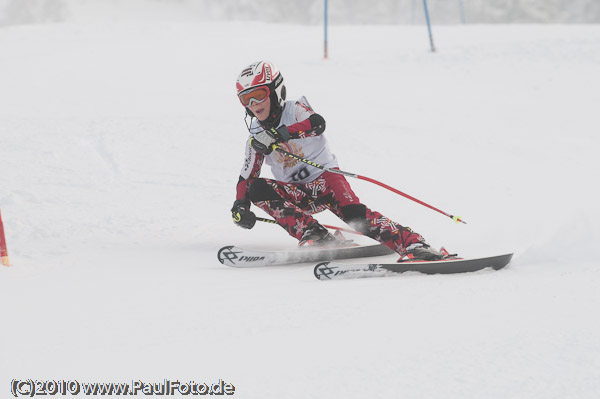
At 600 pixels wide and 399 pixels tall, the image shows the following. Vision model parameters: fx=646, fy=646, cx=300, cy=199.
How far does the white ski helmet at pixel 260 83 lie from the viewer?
4.41 m

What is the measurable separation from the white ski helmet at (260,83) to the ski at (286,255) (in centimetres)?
103

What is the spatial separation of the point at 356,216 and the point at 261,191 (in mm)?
714

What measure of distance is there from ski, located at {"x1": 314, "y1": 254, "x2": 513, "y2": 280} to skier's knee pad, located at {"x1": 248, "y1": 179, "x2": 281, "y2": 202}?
0.95 metres

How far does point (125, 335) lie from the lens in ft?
9.15

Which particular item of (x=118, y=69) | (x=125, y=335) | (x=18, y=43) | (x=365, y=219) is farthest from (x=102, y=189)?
(x=18, y=43)

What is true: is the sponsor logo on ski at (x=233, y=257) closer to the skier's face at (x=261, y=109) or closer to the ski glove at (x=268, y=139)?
the ski glove at (x=268, y=139)

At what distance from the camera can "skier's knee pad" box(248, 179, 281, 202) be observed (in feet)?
15.1

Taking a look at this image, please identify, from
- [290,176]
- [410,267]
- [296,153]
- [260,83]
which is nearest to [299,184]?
[290,176]

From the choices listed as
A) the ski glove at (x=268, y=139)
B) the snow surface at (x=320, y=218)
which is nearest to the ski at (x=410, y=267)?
the snow surface at (x=320, y=218)

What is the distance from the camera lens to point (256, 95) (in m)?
4.44

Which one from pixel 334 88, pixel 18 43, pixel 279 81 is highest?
pixel 18 43

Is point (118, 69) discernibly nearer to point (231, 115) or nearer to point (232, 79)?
point (232, 79)

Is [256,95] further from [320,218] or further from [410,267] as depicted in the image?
[320,218]

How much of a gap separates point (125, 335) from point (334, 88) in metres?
8.59
